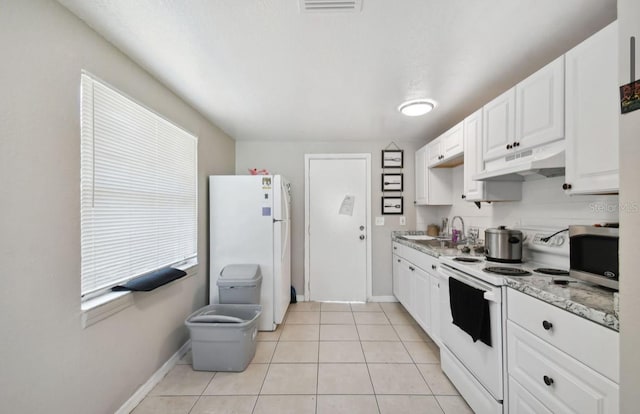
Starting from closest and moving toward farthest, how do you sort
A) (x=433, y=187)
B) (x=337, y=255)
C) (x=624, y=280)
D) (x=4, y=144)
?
(x=624, y=280), (x=4, y=144), (x=433, y=187), (x=337, y=255)

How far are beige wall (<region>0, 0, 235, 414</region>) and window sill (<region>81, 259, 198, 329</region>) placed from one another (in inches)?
1.4

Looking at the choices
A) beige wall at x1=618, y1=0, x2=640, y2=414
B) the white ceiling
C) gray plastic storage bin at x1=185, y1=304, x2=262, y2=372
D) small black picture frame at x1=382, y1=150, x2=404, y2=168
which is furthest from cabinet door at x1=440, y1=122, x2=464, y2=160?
gray plastic storage bin at x1=185, y1=304, x2=262, y2=372

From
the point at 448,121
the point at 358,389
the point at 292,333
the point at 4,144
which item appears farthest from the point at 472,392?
the point at 4,144

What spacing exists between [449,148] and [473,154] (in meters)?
0.46

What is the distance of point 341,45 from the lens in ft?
4.77

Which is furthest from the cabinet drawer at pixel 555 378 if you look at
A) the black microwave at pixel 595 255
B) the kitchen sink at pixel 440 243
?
the kitchen sink at pixel 440 243

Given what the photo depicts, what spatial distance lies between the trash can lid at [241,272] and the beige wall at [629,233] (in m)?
2.30

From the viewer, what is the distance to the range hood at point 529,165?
52.6 inches

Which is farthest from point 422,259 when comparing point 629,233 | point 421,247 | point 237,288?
point 237,288

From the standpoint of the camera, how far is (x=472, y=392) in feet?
5.08

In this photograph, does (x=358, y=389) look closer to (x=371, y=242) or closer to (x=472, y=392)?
(x=472, y=392)

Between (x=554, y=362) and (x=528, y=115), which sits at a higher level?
(x=528, y=115)

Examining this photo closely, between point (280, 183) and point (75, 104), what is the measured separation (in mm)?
1644

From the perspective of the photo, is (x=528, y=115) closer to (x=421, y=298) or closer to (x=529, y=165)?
(x=529, y=165)
